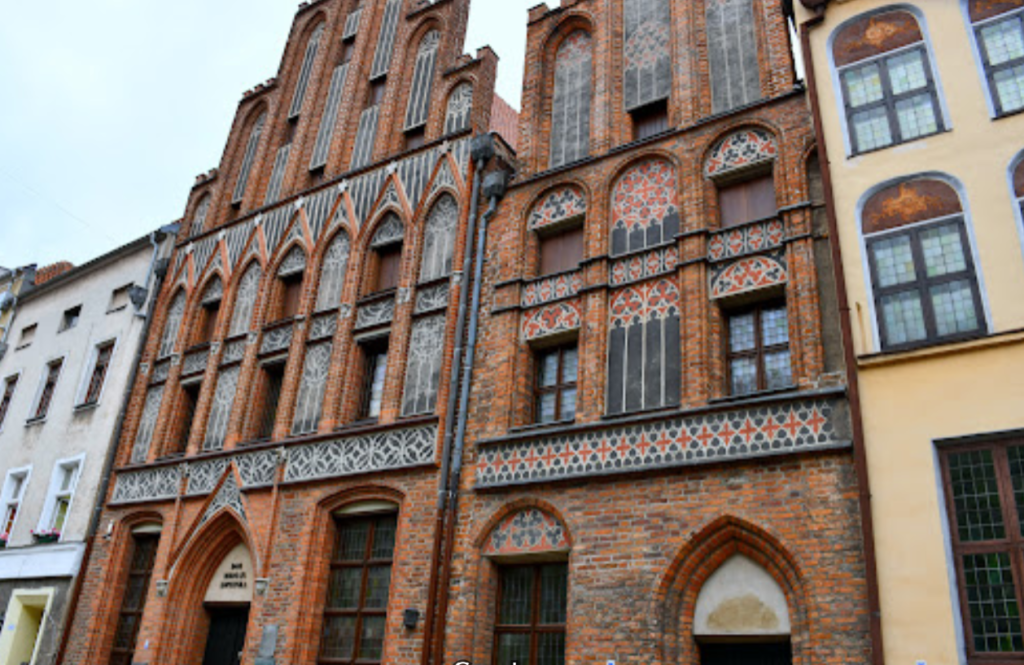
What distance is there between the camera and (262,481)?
16172mm

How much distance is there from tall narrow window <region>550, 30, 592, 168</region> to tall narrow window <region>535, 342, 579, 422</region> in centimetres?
379

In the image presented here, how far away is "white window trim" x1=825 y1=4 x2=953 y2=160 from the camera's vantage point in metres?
10.4

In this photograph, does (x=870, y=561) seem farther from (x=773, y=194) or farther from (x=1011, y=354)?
(x=773, y=194)

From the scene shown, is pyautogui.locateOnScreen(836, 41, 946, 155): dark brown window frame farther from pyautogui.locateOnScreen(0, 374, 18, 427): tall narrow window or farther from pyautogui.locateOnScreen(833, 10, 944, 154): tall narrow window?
pyautogui.locateOnScreen(0, 374, 18, 427): tall narrow window

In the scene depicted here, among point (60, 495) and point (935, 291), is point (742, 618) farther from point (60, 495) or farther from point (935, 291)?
point (60, 495)

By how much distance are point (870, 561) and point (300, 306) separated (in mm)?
12610

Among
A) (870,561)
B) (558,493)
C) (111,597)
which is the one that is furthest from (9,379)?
(870,561)

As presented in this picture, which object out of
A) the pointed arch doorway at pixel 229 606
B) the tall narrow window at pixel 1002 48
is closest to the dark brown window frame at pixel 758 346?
the tall narrow window at pixel 1002 48

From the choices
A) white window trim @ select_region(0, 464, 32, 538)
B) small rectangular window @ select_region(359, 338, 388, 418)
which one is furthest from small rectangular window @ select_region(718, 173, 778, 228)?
white window trim @ select_region(0, 464, 32, 538)

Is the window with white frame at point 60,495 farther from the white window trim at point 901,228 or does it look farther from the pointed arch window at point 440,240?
the white window trim at point 901,228

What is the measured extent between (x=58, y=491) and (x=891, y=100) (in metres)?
20.7

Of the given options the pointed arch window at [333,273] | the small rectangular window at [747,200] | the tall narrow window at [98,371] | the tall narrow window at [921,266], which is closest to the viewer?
the tall narrow window at [921,266]

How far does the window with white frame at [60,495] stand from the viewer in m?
20.3

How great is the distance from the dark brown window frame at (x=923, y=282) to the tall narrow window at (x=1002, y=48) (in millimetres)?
1674
